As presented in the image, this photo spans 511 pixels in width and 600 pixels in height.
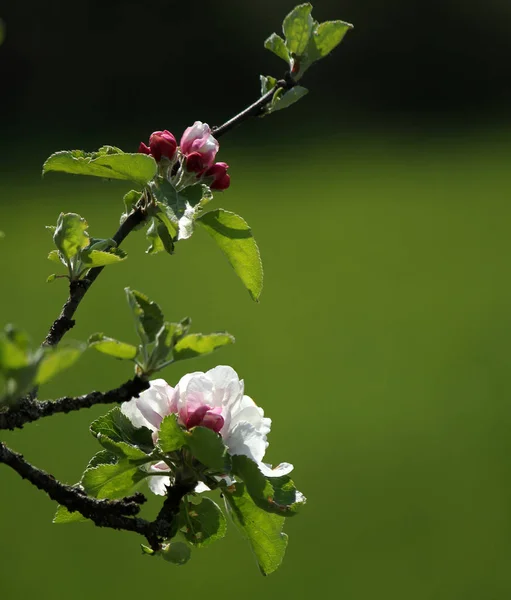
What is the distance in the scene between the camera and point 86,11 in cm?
788

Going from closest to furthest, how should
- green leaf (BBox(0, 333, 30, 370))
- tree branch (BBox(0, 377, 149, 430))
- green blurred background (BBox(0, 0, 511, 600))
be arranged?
green leaf (BBox(0, 333, 30, 370)) → tree branch (BBox(0, 377, 149, 430)) → green blurred background (BBox(0, 0, 511, 600))

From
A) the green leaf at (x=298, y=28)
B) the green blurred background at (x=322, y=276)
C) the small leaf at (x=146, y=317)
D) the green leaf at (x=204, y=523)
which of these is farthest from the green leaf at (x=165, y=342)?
the green blurred background at (x=322, y=276)

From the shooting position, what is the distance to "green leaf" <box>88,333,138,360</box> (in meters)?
0.36

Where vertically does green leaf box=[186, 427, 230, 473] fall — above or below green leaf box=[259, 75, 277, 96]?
below

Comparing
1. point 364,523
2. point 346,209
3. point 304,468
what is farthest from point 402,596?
point 346,209

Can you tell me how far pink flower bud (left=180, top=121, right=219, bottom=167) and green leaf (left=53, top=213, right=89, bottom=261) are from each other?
70 millimetres

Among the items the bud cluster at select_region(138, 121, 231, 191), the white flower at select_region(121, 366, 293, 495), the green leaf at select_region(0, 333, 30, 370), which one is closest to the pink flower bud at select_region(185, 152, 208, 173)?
the bud cluster at select_region(138, 121, 231, 191)

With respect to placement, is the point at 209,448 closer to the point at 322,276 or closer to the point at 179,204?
the point at 179,204

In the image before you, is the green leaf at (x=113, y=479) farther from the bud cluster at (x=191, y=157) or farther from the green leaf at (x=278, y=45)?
the green leaf at (x=278, y=45)

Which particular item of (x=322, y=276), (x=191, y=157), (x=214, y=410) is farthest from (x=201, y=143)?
(x=322, y=276)

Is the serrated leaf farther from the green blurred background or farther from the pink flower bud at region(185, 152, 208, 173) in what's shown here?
the green blurred background

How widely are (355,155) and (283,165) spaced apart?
614 millimetres

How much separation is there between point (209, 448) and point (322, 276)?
599 cm

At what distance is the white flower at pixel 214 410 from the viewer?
0.43 metres
